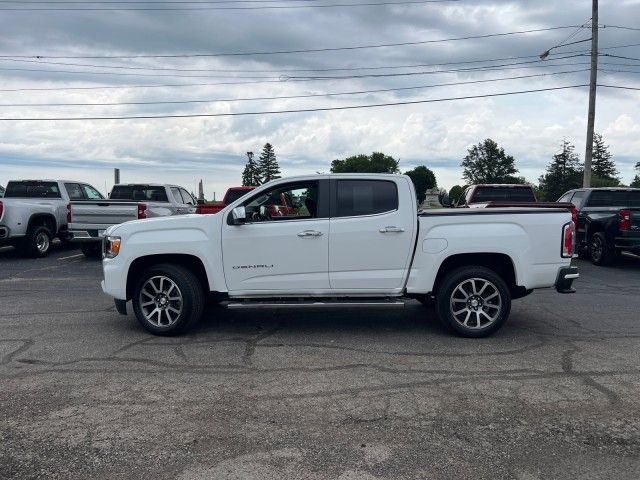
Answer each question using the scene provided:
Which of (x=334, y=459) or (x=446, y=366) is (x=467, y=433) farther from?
(x=446, y=366)

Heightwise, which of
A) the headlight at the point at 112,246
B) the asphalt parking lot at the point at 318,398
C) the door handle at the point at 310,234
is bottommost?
the asphalt parking lot at the point at 318,398

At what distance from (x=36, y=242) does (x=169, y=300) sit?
31.8ft

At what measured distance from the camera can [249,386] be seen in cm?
502

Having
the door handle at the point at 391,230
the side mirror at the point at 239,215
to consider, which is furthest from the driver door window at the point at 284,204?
the door handle at the point at 391,230

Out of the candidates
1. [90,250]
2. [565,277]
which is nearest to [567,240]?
[565,277]

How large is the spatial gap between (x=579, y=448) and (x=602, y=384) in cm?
143

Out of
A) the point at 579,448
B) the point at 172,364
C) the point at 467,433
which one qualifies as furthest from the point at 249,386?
the point at 579,448

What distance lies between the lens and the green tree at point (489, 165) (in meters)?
108

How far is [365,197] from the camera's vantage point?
676 centimetres

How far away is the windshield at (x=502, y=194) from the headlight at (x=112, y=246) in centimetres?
1249

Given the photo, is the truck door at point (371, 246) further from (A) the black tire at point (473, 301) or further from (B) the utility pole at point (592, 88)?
(B) the utility pole at point (592, 88)

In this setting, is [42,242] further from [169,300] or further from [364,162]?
[364,162]

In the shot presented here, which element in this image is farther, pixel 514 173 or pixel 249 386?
pixel 514 173

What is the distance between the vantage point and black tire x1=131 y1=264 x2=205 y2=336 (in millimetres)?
6602
